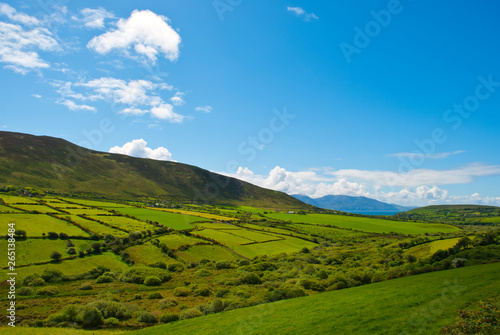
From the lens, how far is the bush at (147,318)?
32094 millimetres

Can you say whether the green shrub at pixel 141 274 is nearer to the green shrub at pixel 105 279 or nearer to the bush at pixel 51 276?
the green shrub at pixel 105 279

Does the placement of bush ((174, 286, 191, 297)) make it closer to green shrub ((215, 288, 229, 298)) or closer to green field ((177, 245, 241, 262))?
green shrub ((215, 288, 229, 298))

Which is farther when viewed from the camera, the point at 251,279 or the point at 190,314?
the point at 251,279

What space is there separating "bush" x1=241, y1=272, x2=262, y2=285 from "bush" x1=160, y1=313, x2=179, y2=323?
2037 centimetres

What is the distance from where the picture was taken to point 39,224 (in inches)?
2717

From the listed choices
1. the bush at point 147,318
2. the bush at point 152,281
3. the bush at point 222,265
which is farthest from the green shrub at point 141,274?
the bush at point 147,318

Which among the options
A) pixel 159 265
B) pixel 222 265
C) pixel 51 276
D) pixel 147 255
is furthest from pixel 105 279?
pixel 222 265

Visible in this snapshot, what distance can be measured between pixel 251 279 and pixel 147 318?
22.9 meters

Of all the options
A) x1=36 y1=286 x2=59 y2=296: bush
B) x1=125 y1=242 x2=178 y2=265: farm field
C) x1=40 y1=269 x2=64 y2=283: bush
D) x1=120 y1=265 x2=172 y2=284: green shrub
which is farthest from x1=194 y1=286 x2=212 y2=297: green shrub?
x1=40 y1=269 x2=64 y2=283: bush

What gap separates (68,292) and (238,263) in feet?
129

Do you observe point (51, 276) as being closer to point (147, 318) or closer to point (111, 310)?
point (111, 310)

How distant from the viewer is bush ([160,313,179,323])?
3191 cm

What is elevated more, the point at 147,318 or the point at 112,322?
the point at 147,318

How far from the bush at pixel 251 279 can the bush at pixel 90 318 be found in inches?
1046
